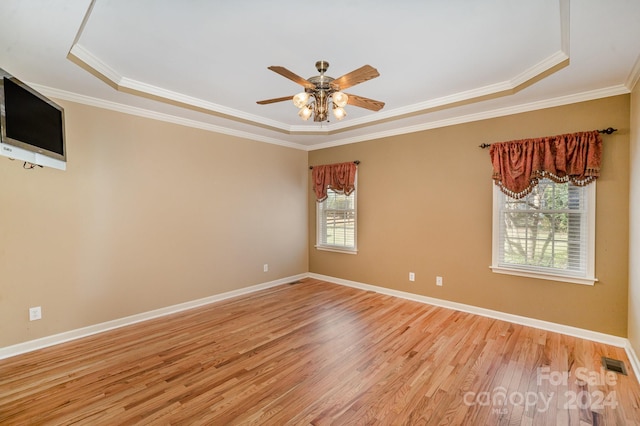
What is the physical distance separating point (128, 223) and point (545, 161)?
487 cm

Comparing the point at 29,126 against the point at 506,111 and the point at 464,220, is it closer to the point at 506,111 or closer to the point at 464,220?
the point at 464,220

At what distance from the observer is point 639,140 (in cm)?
242

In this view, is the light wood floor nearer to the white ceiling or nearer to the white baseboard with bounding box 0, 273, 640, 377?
the white baseboard with bounding box 0, 273, 640, 377

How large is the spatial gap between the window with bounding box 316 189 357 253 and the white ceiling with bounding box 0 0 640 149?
2.05 meters

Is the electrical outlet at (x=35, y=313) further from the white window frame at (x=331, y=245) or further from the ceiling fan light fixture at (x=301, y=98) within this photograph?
the white window frame at (x=331, y=245)

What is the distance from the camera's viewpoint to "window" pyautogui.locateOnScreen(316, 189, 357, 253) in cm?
507

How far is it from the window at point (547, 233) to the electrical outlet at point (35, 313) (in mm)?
5062

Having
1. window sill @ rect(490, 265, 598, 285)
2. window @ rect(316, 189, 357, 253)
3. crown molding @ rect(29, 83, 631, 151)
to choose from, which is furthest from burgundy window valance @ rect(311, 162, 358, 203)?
window sill @ rect(490, 265, 598, 285)

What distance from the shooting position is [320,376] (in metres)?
2.36

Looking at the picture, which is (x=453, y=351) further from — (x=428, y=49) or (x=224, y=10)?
(x=224, y=10)

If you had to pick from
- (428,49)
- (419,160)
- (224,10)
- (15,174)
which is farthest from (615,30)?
(15,174)

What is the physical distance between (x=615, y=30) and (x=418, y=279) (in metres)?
3.26

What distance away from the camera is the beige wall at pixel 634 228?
2.45 meters

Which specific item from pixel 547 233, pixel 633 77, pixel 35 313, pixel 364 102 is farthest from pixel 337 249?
pixel 633 77
